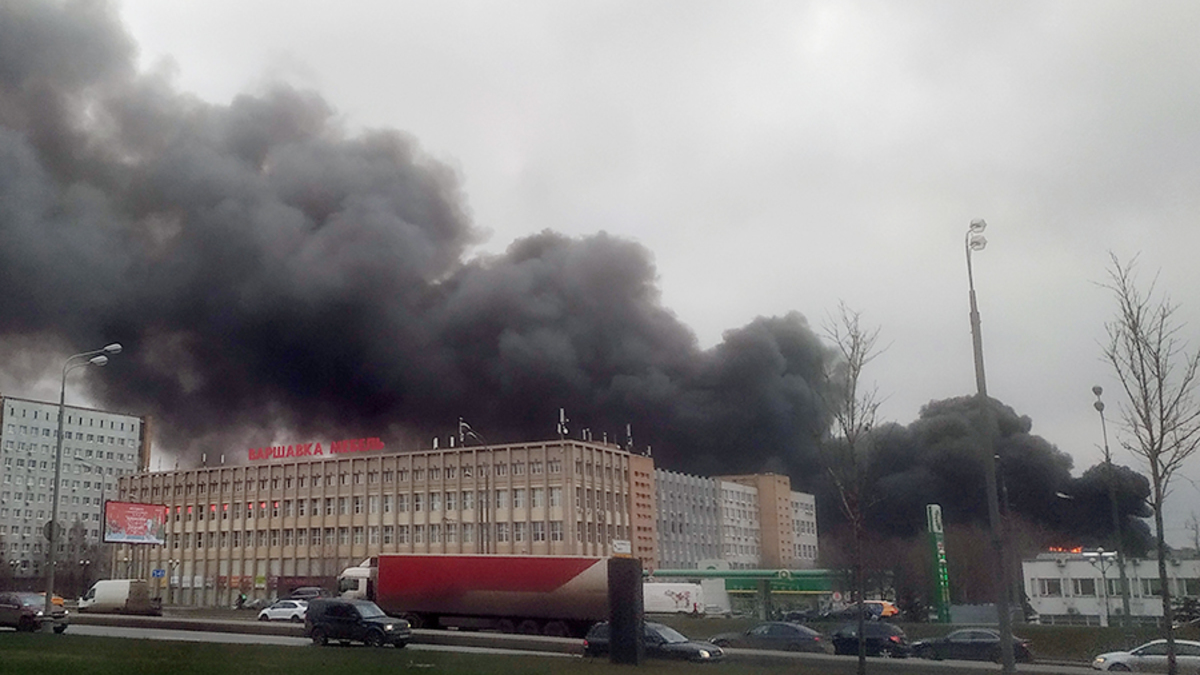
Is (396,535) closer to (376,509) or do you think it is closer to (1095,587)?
(376,509)

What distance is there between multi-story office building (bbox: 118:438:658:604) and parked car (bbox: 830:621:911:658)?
168 ft

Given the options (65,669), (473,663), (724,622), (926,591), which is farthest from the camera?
(926,591)

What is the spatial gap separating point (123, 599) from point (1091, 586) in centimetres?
5610

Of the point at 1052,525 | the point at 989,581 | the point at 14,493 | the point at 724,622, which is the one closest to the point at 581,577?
the point at 724,622

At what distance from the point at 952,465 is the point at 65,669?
3930 inches

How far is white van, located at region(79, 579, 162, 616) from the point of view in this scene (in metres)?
54.2

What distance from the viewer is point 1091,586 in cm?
6050

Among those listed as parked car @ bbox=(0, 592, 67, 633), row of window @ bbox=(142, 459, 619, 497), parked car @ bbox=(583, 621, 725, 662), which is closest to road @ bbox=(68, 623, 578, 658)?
parked car @ bbox=(0, 592, 67, 633)

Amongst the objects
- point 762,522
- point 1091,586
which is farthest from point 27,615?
point 762,522

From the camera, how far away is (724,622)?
167 feet

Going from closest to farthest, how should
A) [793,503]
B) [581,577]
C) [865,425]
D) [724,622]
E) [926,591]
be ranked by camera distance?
[865,425] < [581,577] < [724,622] < [926,591] < [793,503]

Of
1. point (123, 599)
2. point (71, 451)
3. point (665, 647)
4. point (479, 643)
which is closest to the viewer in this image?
point (665, 647)

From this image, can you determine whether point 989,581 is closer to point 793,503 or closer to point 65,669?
point 793,503

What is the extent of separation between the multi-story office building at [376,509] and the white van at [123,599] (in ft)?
110
